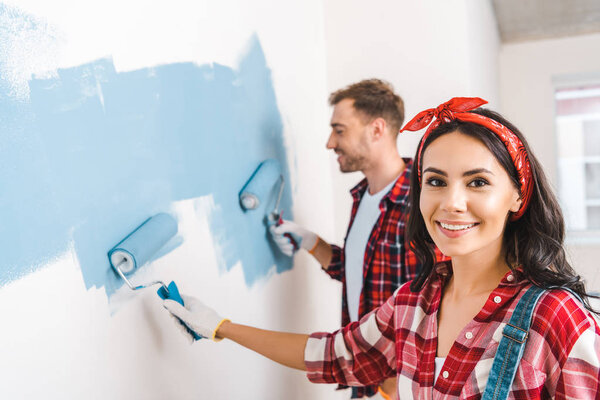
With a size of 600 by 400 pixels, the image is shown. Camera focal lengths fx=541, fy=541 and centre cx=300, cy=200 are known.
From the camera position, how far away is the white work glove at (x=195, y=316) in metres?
0.98

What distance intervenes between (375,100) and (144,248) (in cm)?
101

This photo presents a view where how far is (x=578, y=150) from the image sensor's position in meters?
4.30

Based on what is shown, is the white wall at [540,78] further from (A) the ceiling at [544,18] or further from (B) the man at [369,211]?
(B) the man at [369,211]

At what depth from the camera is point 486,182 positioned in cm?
90

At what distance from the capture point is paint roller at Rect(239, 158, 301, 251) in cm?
133

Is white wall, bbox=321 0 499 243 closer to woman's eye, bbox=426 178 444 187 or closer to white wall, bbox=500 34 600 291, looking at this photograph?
woman's eye, bbox=426 178 444 187

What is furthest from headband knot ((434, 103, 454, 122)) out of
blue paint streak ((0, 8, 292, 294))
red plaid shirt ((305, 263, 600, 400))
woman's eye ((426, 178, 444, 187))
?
blue paint streak ((0, 8, 292, 294))

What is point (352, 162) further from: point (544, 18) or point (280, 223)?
point (544, 18)

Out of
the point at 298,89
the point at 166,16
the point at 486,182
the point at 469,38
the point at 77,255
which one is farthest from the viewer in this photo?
the point at 469,38

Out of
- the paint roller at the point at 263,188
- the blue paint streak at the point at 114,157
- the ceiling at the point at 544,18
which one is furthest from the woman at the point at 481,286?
the ceiling at the point at 544,18

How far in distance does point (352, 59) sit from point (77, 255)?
1516 millimetres

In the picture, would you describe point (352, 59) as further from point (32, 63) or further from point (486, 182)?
point (32, 63)

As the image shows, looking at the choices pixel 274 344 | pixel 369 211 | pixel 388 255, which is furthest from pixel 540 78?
pixel 274 344

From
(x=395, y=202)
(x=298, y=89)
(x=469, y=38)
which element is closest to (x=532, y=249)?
(x=395, y=202)
